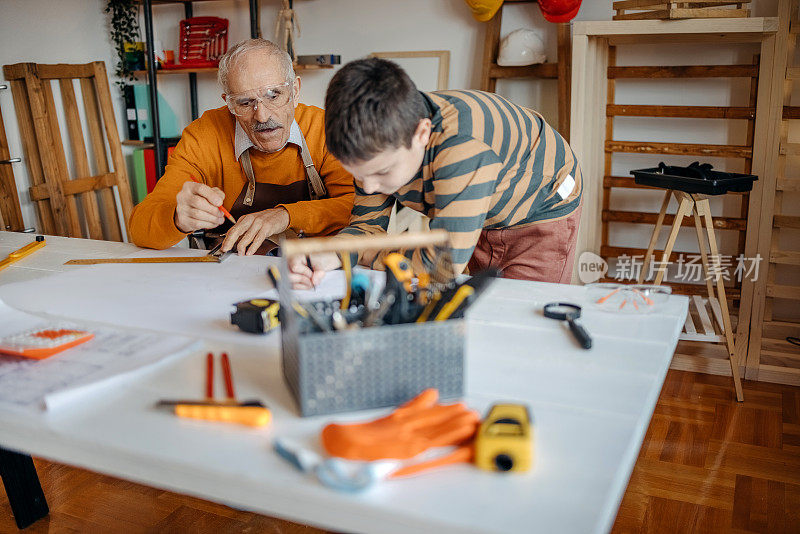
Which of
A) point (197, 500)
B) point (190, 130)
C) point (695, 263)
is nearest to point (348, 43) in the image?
point (190, 130)

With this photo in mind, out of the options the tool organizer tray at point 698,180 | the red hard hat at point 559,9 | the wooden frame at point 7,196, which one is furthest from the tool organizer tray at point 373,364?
the wooden frame at point 7,196

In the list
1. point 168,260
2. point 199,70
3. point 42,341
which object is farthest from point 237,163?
point 199,70

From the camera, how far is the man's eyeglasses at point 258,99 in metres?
2.08

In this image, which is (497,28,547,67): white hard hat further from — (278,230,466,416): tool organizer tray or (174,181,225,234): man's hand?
(278,230,466,416): tool organizer tray

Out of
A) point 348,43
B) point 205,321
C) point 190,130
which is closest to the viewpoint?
point 205,321

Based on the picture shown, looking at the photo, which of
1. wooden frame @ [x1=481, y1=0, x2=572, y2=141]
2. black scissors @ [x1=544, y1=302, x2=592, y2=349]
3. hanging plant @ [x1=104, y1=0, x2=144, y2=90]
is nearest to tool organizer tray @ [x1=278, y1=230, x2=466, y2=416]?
black scissors @ [x1=544, y1=302, x2=592, y2=349]

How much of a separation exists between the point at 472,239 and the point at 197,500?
1.24 m

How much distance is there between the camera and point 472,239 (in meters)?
1.40

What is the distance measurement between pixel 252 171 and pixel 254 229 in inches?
17.0

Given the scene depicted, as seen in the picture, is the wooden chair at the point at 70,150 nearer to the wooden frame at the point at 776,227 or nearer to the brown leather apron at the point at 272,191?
the brown leather apron at the point at 272,191

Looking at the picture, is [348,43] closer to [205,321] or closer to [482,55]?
[482,55]

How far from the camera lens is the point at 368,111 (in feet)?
4.01

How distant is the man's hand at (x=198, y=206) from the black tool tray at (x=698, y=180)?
1.68 m

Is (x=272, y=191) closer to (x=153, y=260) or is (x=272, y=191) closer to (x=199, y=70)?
(x=153, y=260)
